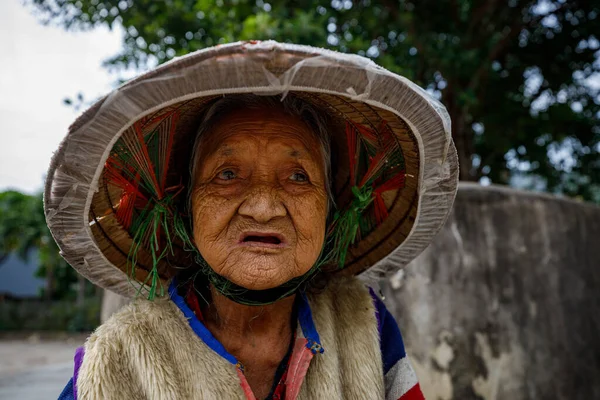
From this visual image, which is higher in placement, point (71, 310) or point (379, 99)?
point (379, 99)

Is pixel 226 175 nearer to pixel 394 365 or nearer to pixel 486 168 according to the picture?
pixel 394 365

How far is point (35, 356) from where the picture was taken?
531 inches

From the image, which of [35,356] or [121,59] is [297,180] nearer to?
[121,59]

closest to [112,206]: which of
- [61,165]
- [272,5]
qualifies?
[61,165]

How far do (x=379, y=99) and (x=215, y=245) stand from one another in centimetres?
60

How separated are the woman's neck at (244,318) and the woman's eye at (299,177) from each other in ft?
1.33

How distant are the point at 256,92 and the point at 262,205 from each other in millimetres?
332

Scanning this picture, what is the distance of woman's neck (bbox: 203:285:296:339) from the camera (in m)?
1.61

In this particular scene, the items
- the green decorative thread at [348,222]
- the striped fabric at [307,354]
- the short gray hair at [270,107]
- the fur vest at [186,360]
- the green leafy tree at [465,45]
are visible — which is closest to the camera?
the fur vest at [186,360]

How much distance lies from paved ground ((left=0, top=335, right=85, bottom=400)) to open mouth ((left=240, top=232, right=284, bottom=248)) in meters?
6.50

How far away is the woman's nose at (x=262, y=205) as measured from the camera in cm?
140

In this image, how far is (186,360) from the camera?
1400 mm

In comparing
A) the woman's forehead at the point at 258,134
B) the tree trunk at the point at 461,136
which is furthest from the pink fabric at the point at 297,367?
the tree trunk at the point at 461,136

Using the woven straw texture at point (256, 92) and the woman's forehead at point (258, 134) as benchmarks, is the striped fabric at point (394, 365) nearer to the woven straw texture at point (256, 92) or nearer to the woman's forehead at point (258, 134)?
the woven straw texture at point (256, 92)
